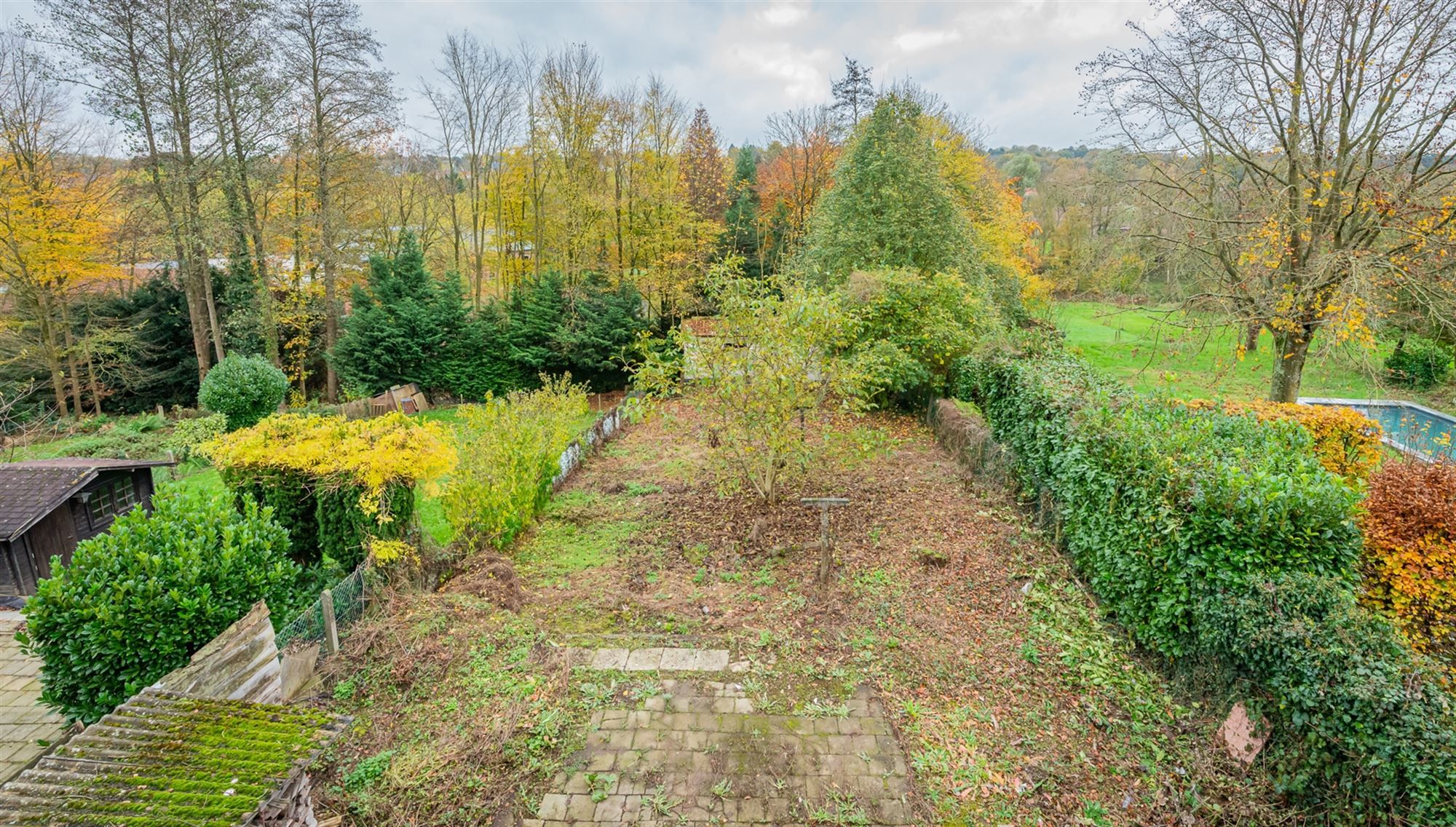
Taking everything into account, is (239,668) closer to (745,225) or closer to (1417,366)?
(745,225)

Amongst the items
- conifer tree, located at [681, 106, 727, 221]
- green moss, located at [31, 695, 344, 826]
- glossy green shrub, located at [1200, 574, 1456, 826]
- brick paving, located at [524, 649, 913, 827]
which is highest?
conifer tree, located at [681, 106, 727, 221]

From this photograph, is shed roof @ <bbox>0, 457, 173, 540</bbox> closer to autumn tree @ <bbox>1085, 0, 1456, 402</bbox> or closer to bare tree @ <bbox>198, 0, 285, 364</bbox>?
bare tree @ <bbox>198, 0, 285, 364</bbox>

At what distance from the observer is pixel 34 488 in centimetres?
1068

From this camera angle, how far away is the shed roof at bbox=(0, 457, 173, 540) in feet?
33.0

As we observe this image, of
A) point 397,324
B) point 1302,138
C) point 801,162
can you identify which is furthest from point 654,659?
point 801,162

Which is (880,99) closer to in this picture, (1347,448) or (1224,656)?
(1347,448)

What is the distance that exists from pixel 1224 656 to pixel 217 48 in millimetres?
24795

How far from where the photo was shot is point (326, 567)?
853 centimetres

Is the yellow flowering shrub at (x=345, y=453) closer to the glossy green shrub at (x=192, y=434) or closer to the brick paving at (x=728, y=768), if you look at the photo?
the brick paving at (x=728, y=768)

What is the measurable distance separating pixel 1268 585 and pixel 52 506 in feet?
54.1

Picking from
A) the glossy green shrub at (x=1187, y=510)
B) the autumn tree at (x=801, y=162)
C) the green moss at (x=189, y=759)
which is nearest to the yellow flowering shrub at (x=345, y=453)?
the green moss at (x=189, y=759)

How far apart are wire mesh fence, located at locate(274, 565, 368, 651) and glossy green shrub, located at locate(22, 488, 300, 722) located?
19.8 inches

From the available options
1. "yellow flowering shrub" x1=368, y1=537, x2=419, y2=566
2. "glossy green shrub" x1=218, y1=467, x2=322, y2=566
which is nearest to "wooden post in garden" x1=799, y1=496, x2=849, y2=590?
"yellow flowering shrub" x1=368, y1=537, x2=419, y2=566

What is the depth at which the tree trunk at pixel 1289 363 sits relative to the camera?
11.3 metres
